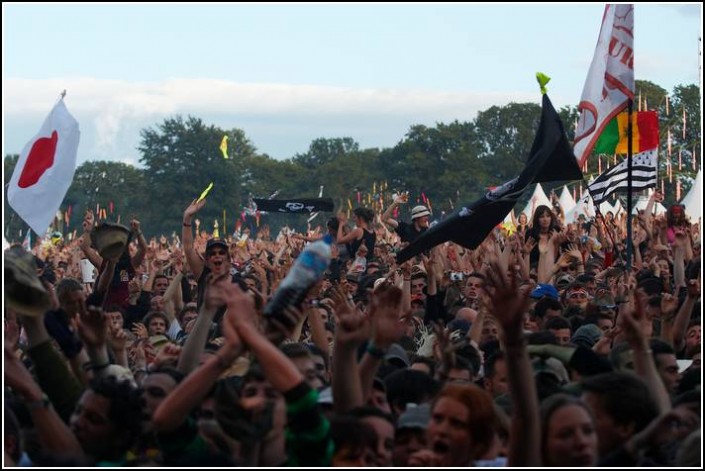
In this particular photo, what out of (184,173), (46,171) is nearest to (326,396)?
(46,171)

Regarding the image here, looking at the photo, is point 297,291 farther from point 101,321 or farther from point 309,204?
point 309,204

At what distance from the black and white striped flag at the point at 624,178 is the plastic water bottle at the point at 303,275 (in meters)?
11.6

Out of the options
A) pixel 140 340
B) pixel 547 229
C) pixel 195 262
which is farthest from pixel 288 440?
pixel 547 229

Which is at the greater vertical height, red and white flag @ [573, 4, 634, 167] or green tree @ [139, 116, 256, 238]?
green tree @ [139, 116, 256, 238]

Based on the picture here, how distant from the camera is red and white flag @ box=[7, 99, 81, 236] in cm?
1154


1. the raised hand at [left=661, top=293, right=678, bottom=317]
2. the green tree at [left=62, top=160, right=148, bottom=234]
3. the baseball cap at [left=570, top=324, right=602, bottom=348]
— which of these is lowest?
the baseball cap at [left=570, top=324, right=602, bottom=348]

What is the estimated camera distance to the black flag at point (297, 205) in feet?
64.1

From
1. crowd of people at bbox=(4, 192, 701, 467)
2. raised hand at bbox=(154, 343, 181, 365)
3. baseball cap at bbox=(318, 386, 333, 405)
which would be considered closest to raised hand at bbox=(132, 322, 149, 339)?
crowd of people at bbox=(4, 192, 701, 467)

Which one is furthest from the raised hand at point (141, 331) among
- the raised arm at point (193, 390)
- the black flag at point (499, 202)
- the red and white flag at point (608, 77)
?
the raised arm at point (193, 390)

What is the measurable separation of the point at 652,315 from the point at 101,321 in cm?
441

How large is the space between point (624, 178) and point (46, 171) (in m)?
8.18

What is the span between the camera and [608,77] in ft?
43.5

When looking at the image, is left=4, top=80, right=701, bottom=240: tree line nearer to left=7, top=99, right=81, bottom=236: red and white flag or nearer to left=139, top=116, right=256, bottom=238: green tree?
left=139, top=116, right=256, bottom=238: green tree

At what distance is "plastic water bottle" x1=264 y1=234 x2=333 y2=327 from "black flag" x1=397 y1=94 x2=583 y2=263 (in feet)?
22.5
